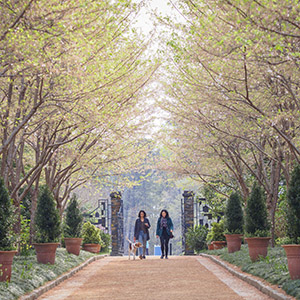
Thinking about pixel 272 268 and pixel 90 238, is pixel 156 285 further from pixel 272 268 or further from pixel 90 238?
pixel 90 238

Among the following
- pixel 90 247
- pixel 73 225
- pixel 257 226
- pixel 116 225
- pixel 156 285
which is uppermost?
pixel 116 225

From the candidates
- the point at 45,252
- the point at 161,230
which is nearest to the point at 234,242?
the point at 161,230

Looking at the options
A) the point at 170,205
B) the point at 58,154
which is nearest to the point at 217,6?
the point at 58,154

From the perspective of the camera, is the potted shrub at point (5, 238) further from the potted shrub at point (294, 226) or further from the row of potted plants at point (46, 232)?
the potted shrub at point (294, 226)

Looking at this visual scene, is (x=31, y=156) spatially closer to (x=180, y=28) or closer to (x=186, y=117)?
(x=186, y=117)

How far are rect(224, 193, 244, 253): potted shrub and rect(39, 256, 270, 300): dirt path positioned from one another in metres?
1.70

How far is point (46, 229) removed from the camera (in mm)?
13258

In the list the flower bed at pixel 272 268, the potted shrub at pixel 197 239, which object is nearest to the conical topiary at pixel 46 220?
the flower bed at pixel 272 268

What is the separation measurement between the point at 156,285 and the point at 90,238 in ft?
35.2

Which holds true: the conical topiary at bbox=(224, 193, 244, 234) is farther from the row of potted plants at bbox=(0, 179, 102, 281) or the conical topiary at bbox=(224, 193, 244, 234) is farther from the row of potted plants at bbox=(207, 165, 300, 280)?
the row of potted plants at bbox=(0, 179, 102, 281)

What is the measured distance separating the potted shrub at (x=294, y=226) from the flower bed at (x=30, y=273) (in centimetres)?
464

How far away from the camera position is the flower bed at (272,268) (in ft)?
27.8

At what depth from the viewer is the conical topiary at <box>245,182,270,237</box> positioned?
12839 millimetres

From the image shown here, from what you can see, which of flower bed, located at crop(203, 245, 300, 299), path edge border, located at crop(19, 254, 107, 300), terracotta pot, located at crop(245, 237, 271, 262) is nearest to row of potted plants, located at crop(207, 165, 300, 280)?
terracotta pot, located at crop(245, 237, 271, 262)
